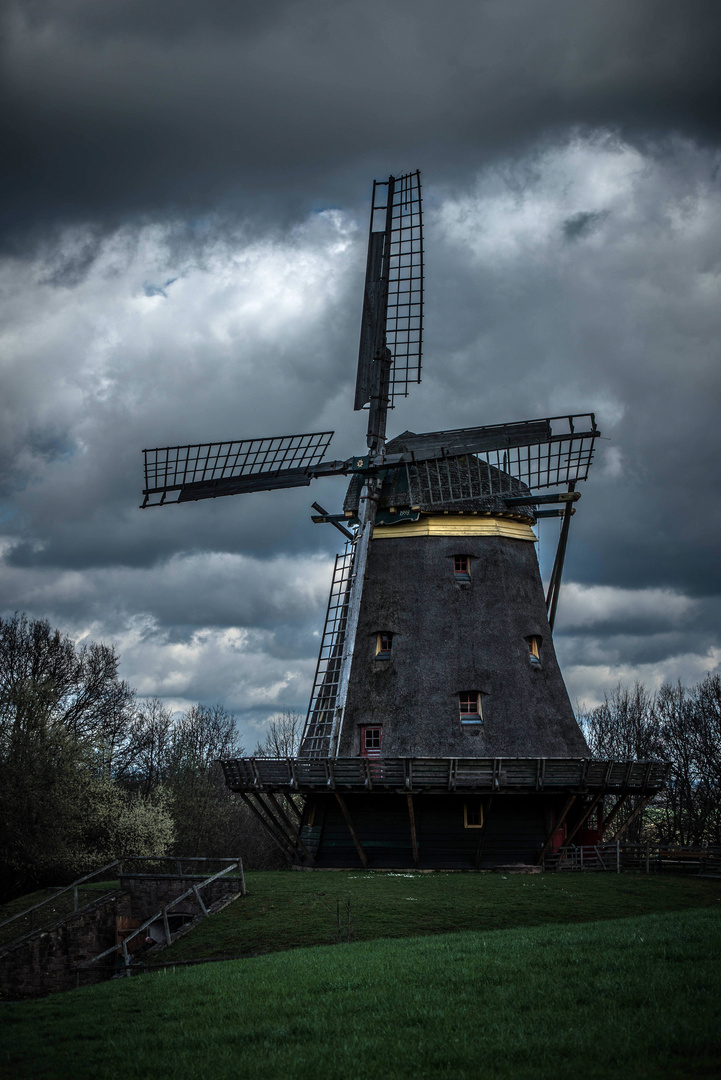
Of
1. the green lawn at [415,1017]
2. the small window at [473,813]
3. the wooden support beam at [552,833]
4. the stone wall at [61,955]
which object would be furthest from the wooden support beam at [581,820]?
the stone wall at [61,955]

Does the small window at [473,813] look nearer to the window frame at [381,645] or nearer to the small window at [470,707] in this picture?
the small window at [470,707]

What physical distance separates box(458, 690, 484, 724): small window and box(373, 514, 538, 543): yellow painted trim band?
4893 mm

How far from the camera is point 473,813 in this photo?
24.4 meters

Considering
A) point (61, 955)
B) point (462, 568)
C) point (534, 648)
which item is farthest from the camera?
point (462, 568)

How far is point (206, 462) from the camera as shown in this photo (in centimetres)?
2867

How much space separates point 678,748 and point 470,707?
2576cm

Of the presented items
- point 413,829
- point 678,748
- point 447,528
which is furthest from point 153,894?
point 678,748

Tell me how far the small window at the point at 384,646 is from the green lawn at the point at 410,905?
603 cm

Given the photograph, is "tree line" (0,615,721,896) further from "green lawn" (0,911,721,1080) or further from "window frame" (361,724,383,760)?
"green lawn" (0,911,721,1080)

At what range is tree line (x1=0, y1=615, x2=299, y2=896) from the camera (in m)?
30.9

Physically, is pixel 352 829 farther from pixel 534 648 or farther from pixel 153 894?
pixel 534 648

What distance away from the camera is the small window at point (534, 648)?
26486 millimetres

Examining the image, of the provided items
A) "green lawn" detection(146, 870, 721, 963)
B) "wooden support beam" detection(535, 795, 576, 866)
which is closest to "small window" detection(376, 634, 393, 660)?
"green lawn" detection(146, 870, 721, 963)

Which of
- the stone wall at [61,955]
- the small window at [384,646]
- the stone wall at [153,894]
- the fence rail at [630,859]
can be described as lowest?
the stone wall at [61,955]
